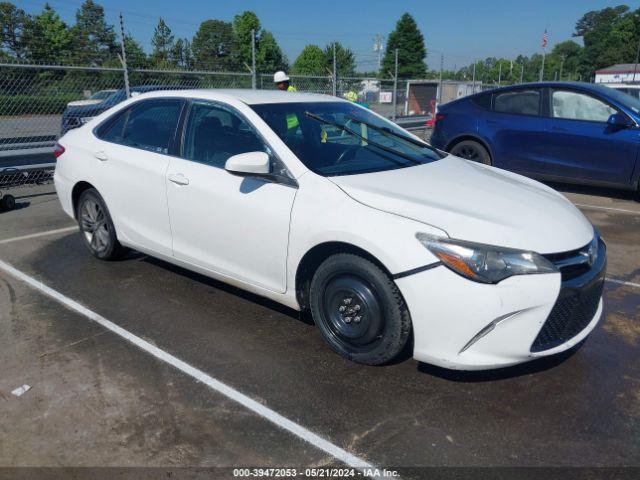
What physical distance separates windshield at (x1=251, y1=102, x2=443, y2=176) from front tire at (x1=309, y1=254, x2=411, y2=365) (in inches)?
26.3

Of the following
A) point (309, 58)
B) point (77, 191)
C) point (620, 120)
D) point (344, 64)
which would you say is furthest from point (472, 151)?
point (309, 58)

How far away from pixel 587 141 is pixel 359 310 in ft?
18.2

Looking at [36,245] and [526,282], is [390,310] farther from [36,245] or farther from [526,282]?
[36,245]

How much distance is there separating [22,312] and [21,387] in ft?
3.89

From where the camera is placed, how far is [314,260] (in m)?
3.39

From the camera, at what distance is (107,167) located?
4.66 meters

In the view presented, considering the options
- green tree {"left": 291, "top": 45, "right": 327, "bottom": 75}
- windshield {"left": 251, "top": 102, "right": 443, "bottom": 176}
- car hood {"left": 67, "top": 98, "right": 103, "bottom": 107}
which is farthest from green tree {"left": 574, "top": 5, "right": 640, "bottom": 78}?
windshield {"left": 251, "top": 102, "right": 443, "bottom": 176}

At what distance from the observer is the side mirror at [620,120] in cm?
696

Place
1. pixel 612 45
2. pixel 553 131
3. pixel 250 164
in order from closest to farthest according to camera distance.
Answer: pixel 250 164 < pixel 553 131 < pixel 612 45

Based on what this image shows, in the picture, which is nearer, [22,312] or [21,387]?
[21,387]

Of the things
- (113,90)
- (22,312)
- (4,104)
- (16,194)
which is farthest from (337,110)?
(113,90)

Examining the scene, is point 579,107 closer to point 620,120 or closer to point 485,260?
point 620,120

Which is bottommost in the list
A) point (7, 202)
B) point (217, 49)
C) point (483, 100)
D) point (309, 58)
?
point (7, 202)

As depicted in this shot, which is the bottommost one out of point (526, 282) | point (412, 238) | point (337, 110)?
point (526, 282)
